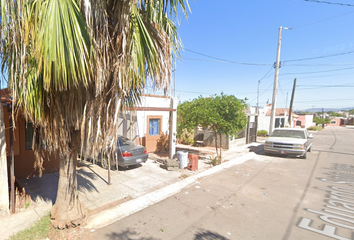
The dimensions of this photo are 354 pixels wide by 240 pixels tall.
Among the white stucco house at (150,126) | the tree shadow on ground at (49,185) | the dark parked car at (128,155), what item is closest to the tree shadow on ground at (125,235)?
the tree shadow on ground at (49,185)

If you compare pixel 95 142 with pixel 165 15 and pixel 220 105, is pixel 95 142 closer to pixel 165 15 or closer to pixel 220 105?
pixel 165 15

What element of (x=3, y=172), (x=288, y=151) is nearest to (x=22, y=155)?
(x=3, y=172)

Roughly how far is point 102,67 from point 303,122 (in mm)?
49527

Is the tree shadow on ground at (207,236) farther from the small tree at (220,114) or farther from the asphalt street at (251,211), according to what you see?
the small tree at (220,114)

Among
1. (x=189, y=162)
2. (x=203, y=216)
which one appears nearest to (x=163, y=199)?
(x=203, y=216)

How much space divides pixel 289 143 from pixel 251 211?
25.1 feet

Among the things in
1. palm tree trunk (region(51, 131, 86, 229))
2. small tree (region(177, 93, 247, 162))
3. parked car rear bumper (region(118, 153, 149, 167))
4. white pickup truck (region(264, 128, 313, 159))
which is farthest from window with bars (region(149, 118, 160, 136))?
palm tree trunk (region(51, 131, 86, 229))

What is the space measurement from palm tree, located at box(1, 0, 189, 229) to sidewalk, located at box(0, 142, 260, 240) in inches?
72.8

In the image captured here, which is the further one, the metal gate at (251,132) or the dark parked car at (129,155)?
the metal gate at (251,132)

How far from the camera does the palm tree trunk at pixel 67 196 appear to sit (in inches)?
145

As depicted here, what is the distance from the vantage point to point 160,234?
379cm

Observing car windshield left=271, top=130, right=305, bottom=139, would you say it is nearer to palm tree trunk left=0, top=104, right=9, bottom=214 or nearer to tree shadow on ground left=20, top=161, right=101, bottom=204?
tree shadow on ground left=20, top=161, right=101, bottom=204

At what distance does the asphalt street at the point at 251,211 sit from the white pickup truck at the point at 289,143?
8.96 ft

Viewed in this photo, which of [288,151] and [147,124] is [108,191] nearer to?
[147,124]
